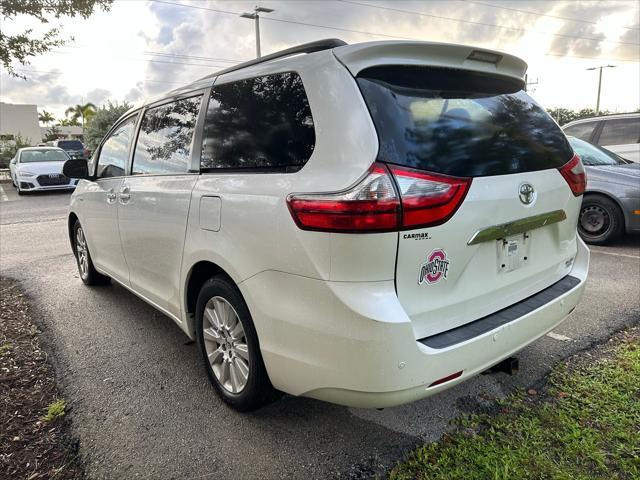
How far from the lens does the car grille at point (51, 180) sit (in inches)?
574

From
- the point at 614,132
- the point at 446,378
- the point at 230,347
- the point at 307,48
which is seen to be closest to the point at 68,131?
the point at 614,132

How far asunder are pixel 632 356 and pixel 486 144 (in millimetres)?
2056

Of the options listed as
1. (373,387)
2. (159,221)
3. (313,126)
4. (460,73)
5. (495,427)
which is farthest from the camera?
(159,221)

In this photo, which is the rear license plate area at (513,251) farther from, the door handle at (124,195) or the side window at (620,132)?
the side window at (620,132)

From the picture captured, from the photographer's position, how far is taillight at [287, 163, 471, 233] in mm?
1801

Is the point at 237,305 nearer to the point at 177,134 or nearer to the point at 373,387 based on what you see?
the point at 373,387

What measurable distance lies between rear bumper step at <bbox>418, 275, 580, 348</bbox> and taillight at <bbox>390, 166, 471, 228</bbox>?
0.50m

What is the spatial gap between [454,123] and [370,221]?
2.24 feet

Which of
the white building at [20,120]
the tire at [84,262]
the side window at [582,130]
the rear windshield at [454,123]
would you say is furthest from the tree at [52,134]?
the rear windshield at [454,123]

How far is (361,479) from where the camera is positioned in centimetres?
214

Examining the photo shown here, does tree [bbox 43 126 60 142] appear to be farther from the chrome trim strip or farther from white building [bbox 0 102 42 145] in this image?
the chrome trim strip

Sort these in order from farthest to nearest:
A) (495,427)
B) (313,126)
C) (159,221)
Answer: (159,221)
(495,427)
(313,126)

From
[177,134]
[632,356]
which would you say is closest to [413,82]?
[177,134]

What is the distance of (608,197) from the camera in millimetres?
6238
